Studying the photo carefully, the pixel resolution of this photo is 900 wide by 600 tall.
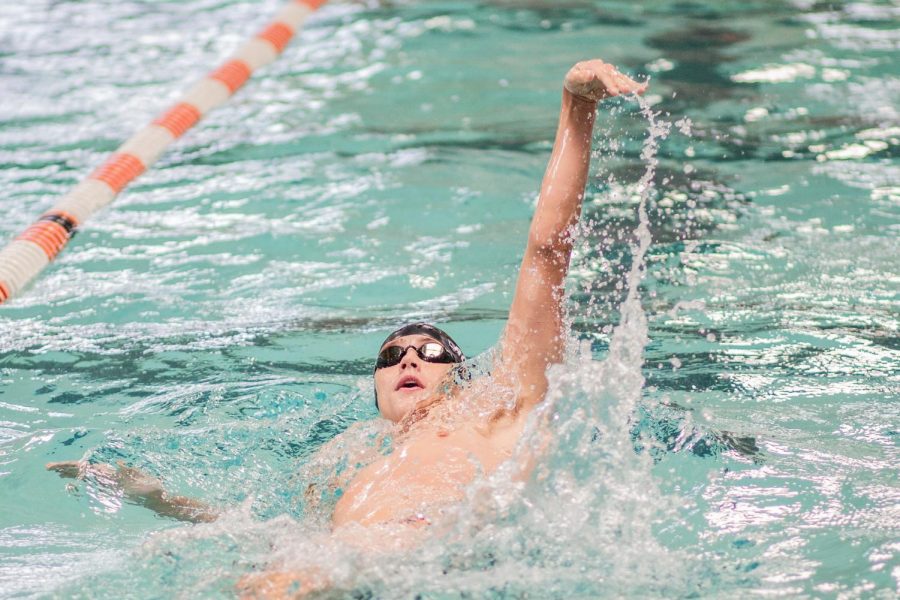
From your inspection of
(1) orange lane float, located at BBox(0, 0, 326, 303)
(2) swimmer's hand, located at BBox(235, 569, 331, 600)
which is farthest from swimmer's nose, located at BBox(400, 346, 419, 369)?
(1) orange lane float, located at BBox(0, 0, 326, 303)

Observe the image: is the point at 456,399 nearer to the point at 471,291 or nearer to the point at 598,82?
the point at 598,82

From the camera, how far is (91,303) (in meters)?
4.57

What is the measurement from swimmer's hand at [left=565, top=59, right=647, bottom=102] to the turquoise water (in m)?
0.52

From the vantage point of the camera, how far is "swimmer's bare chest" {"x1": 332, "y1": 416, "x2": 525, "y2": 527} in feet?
8.61

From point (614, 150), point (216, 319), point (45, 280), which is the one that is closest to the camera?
point (216, 319)

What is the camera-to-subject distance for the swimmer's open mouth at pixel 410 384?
10.3 feet

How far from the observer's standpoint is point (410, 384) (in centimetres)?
316

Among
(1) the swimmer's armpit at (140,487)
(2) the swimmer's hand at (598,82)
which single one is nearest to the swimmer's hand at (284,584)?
(1) the swimmer's armpit at (140,487)

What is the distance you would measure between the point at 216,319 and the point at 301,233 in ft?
3.05

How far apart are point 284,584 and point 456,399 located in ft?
3.00

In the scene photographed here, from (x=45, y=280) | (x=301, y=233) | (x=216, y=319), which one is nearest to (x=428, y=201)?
(x=301, y=233)

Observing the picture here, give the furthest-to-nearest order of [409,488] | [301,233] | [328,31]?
[328,31] < [301,233] < [409,488]

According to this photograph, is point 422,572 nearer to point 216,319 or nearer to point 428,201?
point 216,319

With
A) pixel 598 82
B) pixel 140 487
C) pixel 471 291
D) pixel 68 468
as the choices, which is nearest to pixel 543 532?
pixel 598 82
